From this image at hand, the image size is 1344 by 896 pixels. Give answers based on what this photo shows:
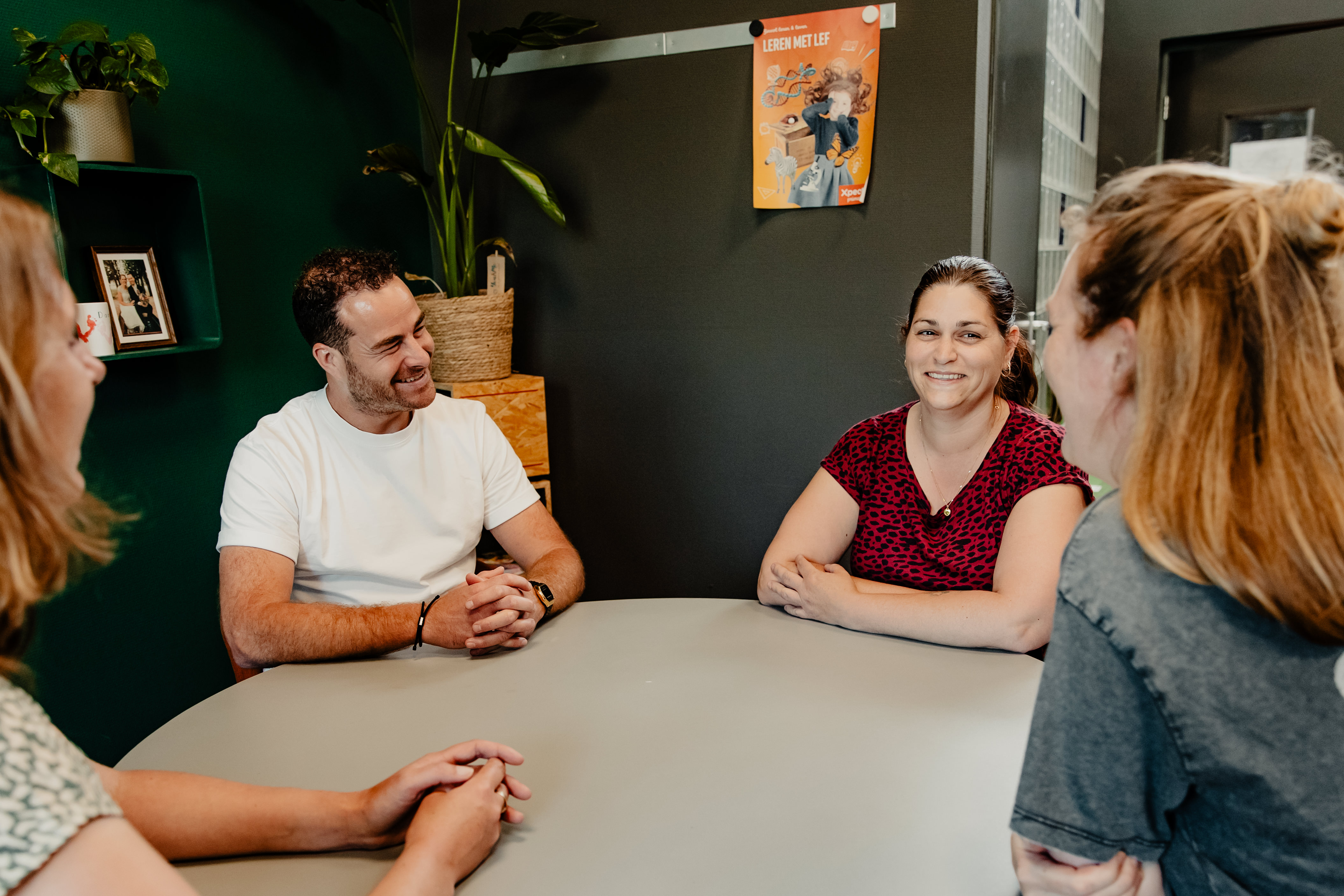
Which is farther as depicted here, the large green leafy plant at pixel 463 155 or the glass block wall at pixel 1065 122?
the glass block wall at pixel 1065 122

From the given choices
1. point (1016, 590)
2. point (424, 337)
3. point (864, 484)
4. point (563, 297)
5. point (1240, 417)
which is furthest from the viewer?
point (563, 297)

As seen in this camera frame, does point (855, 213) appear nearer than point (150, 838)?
No

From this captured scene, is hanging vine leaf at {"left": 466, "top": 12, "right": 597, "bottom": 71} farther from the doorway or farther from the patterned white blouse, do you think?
the doorway

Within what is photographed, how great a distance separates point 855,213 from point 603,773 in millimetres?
1761

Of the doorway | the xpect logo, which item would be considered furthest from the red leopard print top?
the doorway

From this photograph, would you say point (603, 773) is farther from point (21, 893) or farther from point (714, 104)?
point (714, 104)

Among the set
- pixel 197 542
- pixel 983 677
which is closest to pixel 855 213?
pixel 983 677

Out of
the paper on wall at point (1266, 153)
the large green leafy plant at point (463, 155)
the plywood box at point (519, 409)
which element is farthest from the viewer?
the paper on wall at point (1266, 153)

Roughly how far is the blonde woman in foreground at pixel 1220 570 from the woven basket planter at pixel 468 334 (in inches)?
77.7

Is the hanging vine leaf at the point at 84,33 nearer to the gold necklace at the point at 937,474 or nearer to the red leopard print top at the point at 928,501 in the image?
the red leopard print top at the point at 928,501

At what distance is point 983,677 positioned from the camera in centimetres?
130

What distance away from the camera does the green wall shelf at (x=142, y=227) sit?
1.88m

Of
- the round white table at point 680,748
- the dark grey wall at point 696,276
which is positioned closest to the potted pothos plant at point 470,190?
the dark grey wall at point 696,276

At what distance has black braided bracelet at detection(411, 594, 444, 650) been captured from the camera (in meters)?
1.52
